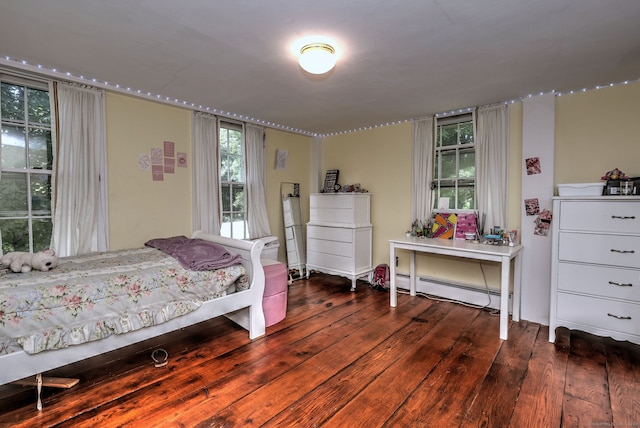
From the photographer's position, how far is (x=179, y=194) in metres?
3.56

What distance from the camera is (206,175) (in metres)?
3.73

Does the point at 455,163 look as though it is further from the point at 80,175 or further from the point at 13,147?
the point at 13,147

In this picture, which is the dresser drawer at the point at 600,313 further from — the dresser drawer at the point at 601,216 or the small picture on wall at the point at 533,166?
the small picture on wall at the point at 533,166

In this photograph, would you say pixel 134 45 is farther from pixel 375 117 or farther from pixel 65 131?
pixel 375 117

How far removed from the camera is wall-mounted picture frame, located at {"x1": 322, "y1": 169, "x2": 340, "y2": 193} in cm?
479

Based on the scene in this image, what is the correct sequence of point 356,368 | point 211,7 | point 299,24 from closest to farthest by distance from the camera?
point 211,7 → point 299,24 → point 356,368

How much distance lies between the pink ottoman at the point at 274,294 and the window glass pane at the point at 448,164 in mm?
2282

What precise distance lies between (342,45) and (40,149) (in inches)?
107

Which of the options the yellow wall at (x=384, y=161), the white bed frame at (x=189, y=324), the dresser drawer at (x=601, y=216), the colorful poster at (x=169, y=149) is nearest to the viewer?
the white bed frame at (x=189, y=324)

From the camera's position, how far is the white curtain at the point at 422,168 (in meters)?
3.87

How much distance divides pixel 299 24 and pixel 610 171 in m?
2.92

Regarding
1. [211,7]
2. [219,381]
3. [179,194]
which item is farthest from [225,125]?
[219,381]

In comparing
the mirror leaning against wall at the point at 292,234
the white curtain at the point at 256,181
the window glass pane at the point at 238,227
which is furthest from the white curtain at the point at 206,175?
the mirror leaning against wall at the point at 292,234

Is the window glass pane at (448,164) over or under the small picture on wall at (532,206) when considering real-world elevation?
over
